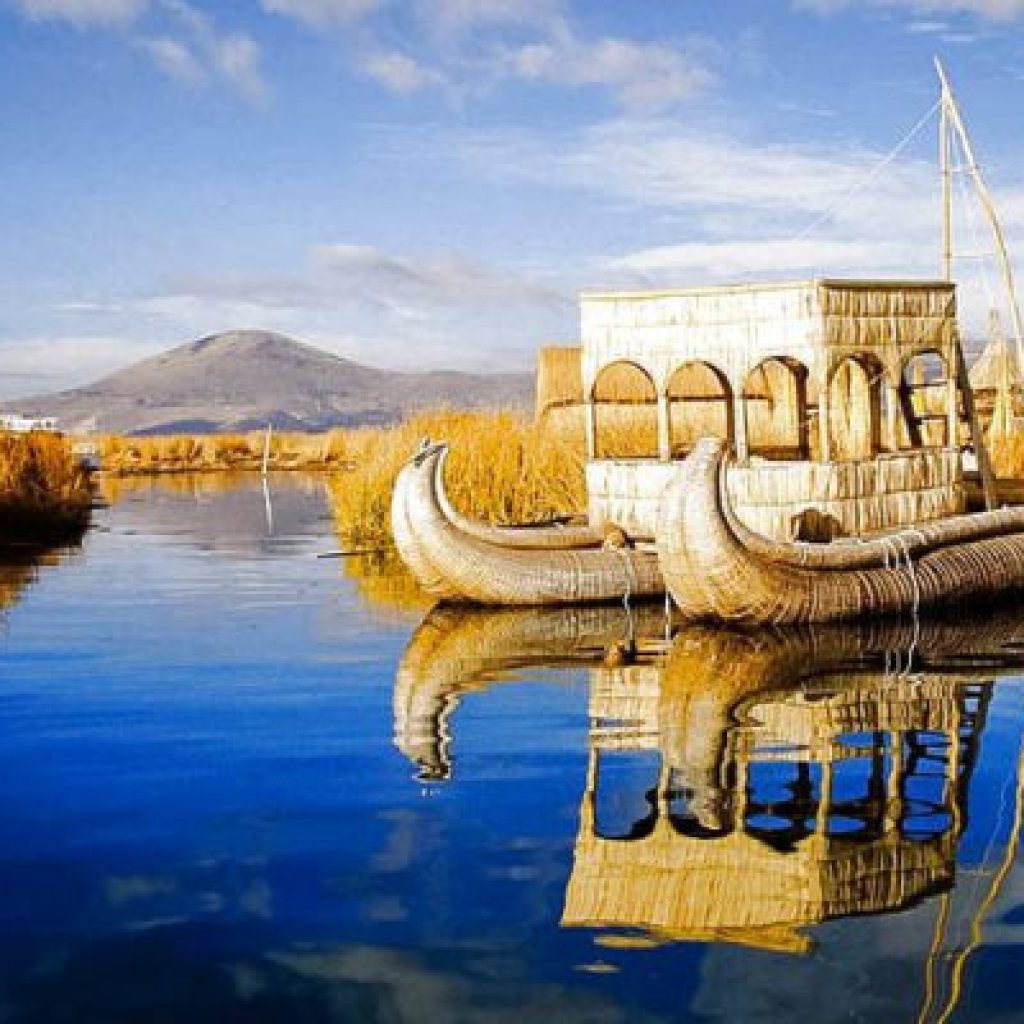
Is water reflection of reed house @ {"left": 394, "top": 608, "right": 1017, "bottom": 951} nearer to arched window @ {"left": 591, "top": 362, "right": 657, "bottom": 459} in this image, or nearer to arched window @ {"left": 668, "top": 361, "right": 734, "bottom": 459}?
arched window @ {"left": 591, "top": 362, "right": 657, "bottom": 459}

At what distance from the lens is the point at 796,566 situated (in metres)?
11.6

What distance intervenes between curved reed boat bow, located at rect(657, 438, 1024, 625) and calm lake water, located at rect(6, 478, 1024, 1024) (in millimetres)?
275

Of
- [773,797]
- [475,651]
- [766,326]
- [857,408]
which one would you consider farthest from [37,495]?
[773,797]

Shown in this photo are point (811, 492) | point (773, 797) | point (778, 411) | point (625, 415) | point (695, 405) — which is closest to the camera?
point (773, 797)

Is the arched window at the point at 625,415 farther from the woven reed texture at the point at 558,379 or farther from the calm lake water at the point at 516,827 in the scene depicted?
the calm lake water at the point at 516,827

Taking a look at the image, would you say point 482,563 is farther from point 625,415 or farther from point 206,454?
point 206,454

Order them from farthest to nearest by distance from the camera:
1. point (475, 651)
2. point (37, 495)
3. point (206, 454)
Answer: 1. point (206, 454)
2. point (37, 495)
3. point (475, 651)

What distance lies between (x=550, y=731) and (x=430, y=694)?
4.64 feet

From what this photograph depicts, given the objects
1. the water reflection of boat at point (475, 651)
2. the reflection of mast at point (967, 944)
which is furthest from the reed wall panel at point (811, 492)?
the reflection of mast at point (967, 944)

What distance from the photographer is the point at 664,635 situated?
11.9 m

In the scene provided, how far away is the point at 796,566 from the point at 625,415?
33.5ft

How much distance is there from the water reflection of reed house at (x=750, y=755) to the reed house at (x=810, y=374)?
5.10ft

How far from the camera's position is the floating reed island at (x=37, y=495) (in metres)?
21.6

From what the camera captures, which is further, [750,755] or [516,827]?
[750,755]
